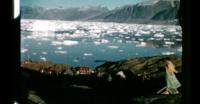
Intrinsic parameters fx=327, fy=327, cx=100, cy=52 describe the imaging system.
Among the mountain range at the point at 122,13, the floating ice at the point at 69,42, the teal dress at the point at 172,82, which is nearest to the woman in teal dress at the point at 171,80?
the teal dress at the point at 172,82

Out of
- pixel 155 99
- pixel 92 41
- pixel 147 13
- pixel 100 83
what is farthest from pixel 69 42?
pixel 155 99

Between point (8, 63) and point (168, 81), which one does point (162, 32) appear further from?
point (8, 63)

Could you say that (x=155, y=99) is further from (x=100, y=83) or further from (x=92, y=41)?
(x=92, y=41)

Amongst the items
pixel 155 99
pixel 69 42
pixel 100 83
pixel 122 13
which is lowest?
pixel 155 99

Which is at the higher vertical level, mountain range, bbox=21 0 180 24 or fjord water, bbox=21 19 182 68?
mountain range, bbox=21 0 180 24

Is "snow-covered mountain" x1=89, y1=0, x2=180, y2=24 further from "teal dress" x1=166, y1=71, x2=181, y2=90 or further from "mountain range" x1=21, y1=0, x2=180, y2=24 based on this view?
"teal dress" x1=166, y1=71, x2=181, y2=90

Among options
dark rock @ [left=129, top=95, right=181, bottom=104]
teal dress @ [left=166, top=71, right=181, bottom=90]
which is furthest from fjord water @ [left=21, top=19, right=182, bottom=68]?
dark rock @ [left=129, top=95, right=181, bottom=104]
